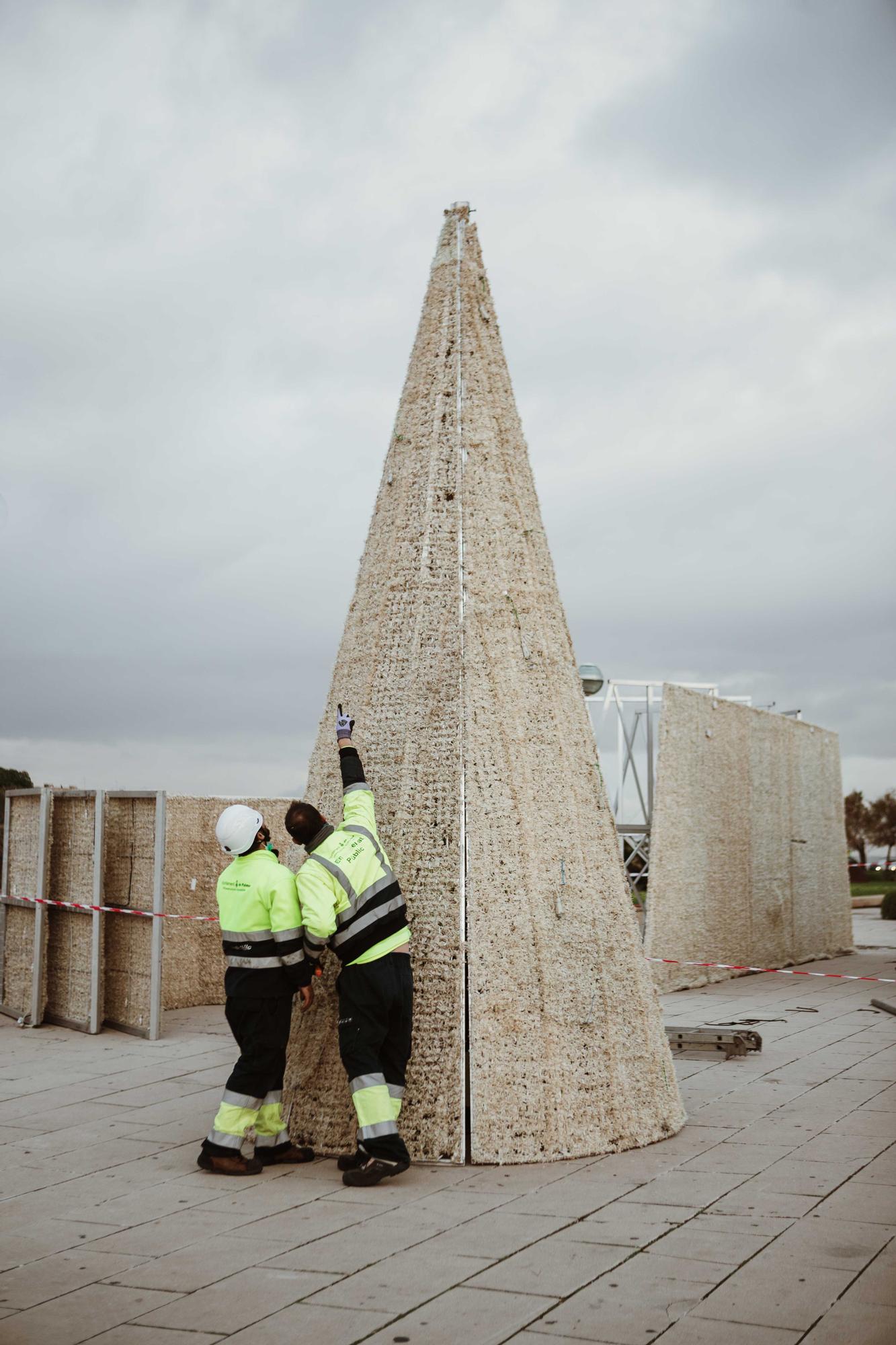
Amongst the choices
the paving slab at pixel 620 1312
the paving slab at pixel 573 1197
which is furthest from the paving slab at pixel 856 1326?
the paving slab at pixel 573 1197

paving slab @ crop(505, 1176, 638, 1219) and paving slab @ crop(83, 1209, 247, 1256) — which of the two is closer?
paving slab @ crop(83, 1209, 247, 1256)

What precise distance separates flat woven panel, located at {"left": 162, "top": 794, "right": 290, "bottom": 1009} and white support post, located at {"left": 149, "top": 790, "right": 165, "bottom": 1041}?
4.49 ft

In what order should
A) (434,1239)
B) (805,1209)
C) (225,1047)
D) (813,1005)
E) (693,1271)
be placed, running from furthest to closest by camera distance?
(813,1005) → (225,1047) → (805,1209) → (434,1239) → (693,1271)

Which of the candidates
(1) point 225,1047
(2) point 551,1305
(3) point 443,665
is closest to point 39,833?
(1) point 225,1047

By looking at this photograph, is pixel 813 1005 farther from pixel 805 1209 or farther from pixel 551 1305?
pixel 551 1305

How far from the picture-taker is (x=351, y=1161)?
583 cm

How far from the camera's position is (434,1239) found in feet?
15.8

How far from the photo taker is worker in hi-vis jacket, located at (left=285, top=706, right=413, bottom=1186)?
573cm

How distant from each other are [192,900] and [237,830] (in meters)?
5.97

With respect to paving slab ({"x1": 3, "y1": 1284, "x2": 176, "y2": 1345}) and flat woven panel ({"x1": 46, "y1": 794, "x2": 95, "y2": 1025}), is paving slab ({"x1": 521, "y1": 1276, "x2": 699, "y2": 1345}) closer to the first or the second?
paving slab ({"x1": 3, "y1": 1284, "x2": 176, "y2": 1345})

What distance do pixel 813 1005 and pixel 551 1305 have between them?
888cm

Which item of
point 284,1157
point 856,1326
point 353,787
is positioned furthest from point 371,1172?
point 856,1326

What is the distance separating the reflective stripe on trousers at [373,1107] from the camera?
5.71 m

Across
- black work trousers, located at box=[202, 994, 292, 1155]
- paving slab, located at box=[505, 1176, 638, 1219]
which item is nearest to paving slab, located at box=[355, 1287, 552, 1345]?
paving slab, located at box=[505, 1176, 638, 1219]
